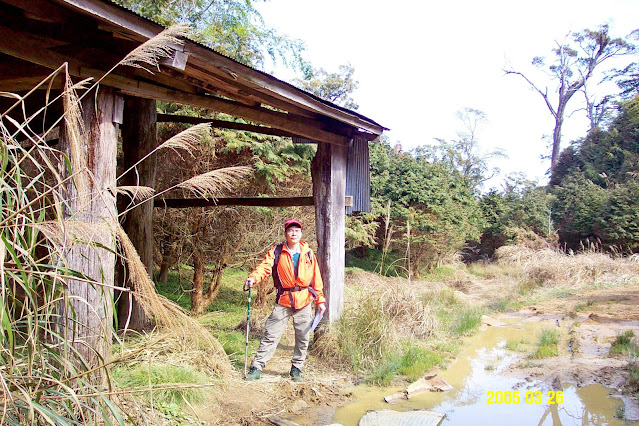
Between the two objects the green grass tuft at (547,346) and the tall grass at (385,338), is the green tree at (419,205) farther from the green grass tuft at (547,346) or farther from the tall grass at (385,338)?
the tall grass at (385,338)

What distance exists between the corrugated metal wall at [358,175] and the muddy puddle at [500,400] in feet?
8.49

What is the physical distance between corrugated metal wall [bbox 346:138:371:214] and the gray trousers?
2.01 metres

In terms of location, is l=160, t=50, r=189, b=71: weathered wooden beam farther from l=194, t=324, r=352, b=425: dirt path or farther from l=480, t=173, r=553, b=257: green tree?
l=480, t=173, r=553, b=257: green tree

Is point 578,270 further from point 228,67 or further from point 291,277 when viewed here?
point 228,67

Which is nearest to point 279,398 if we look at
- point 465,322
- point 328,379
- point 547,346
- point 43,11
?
point 328,379

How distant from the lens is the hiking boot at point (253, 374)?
557 centimetres

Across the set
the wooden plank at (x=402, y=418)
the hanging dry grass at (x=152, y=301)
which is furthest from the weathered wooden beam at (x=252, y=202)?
the hanging dry grass at (x=152, y=301)

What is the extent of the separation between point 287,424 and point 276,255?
6.14 feet

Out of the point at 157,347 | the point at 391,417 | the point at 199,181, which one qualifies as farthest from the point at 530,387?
the point at 199,181

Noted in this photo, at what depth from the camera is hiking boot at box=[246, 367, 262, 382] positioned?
219 inches

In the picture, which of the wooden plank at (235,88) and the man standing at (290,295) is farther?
the man standing at (290,295)

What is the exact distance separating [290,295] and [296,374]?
2.97ft

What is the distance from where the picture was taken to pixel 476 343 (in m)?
8.65

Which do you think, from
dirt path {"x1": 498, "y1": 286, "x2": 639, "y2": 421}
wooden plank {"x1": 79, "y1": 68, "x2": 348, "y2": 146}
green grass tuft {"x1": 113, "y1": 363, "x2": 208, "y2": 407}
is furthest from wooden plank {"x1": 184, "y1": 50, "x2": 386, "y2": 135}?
dirt path {"x1": 498, "y1": 286, "x2": 639, "y2": 421}
